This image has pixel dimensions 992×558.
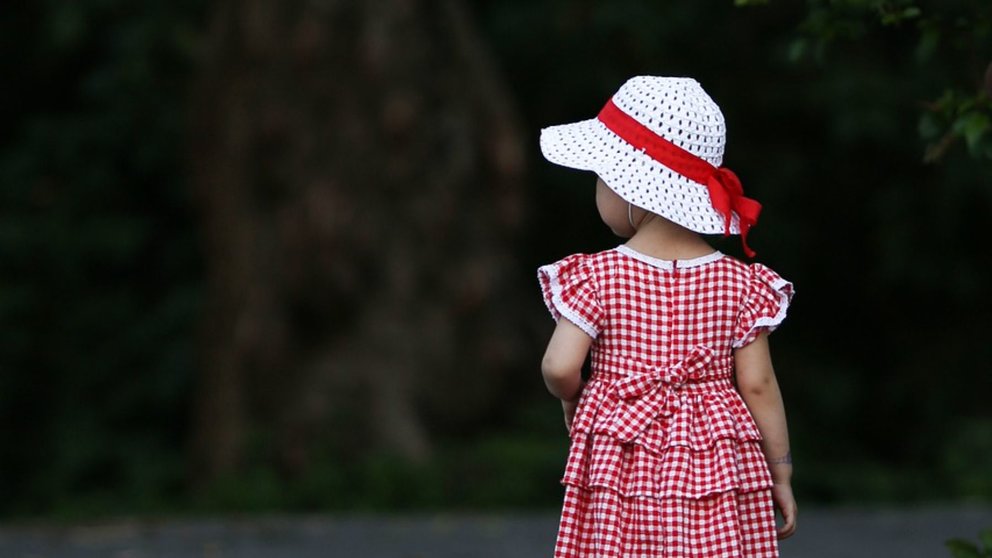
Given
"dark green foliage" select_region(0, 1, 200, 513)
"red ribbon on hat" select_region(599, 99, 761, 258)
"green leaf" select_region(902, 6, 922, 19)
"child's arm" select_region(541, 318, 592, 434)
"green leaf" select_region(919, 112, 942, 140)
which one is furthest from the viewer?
"dark green foliage" select_region(0, 1, 200, 513)

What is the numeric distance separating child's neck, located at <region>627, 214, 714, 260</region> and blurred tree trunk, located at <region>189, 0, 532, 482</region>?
6635 mm

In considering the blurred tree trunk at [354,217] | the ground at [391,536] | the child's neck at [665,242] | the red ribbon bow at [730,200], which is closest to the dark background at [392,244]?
the blurred tree trunk at [354,217]

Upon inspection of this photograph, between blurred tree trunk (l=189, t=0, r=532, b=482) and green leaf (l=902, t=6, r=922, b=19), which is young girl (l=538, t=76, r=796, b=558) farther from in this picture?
blurred tree trunk (l=189, t=0, r=532, b=482)

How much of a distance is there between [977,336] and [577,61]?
361cm

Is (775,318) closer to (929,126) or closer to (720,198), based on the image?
(720,198)

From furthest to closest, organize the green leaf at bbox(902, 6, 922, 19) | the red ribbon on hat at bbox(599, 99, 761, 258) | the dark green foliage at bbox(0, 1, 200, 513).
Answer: the dark green foliage at bbox(0, 1, 200, 513) < the green leaf at bbox(902, 6, 922, 19) < the red ribbon on hat at bbox(599, 99, 761, 258)

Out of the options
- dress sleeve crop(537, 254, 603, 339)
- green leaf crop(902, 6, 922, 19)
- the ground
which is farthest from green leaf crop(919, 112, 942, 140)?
the ground

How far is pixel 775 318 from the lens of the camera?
147 inches

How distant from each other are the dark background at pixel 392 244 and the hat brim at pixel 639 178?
5.71 metres

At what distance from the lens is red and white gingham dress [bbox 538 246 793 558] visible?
3678mm

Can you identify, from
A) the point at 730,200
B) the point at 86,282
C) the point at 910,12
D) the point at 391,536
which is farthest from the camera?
the point at 86,282

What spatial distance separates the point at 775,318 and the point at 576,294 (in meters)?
0.43

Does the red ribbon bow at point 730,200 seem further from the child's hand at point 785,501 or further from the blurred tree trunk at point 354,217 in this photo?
the blurred tree trunk at point 354,217

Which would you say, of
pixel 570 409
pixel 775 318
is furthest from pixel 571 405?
pixel 775 318
